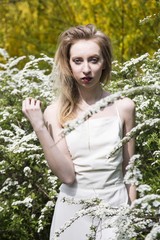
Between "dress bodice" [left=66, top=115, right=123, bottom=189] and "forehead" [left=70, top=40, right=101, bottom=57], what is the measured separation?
11.4 inches

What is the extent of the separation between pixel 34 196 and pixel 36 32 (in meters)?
5.43

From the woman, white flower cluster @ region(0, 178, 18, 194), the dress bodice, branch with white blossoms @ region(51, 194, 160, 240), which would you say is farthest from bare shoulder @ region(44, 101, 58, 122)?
white flower cluster @ region(0, 178, 18, 194)

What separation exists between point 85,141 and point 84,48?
401 mm

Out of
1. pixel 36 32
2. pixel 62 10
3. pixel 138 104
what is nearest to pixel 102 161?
pixel 138 104

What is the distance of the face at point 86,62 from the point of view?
296 cm

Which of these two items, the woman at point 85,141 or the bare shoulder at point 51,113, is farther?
the bare shoulder at point 51,113

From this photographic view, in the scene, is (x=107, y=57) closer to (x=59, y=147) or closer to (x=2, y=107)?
(x=59, y=147)

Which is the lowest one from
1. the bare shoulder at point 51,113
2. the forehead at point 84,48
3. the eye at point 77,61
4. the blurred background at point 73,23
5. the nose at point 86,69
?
the blurred background at point 73,23

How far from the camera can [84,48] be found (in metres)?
3.05

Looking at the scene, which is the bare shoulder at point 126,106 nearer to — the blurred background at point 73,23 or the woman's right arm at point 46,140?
the woman's right arm at point 46,140

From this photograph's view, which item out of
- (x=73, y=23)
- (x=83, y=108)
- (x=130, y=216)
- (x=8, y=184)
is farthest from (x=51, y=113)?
(x=73, y=23)

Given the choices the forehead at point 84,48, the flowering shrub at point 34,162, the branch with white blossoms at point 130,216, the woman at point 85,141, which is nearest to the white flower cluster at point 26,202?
the flowering shrub at point 34,162

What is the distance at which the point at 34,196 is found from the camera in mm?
4047

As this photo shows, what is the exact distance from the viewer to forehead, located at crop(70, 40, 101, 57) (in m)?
3.03
